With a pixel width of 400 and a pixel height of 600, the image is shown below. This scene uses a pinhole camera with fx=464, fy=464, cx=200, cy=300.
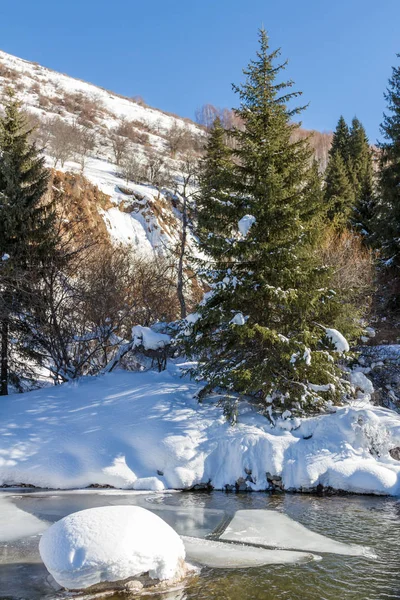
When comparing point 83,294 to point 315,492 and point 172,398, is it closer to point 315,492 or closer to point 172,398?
point 172,398

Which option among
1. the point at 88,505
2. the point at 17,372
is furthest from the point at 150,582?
the point at 17,372

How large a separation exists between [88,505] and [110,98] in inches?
3998

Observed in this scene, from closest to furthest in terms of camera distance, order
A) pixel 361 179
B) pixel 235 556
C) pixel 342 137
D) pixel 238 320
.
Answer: pixel 235 556
pixel 238 320
pixel 361 179
pixel 342 137

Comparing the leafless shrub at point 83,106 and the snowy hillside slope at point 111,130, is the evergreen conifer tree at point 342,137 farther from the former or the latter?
the leafless shrub at point 83,106

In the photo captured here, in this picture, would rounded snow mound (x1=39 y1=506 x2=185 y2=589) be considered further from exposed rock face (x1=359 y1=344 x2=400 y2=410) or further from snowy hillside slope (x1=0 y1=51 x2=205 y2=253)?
snowy hillside slope (x1=0 y1=51 x2=205 y2=253)

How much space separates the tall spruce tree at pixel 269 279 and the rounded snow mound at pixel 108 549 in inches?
203

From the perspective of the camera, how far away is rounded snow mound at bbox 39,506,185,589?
5.03 m

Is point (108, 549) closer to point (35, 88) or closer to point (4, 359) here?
point (4, 359)

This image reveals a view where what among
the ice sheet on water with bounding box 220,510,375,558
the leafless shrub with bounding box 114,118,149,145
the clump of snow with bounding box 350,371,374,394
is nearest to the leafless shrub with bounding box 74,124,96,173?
the leafless shrub with bounding box 114,118,149,145

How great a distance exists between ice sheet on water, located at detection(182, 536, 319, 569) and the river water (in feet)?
0.55

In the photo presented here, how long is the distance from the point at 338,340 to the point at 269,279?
2153 mm

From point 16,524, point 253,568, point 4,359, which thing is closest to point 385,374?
point 253,568

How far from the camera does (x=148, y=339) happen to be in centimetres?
1333

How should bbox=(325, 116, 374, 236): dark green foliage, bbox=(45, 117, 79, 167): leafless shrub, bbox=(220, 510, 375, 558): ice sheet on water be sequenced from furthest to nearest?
bbox=(45, 117, 79, 167): leafless shrub → bbox=(325, 116, 374, 236): dark green foliage → bbox=(220, 510, 375, 558): ice sheet on water
